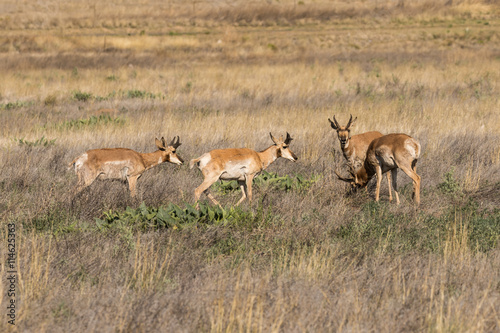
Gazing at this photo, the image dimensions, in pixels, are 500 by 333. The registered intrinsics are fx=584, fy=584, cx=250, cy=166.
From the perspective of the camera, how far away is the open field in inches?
182

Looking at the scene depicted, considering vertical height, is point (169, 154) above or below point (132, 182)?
above

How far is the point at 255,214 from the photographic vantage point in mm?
6973

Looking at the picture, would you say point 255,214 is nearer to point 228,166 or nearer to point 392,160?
point 228,166

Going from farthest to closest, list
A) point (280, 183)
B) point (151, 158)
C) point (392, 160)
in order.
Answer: point (151, 158) < point (280, 183) < point (392, 160)

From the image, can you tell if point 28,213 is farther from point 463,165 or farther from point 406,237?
point 463,165

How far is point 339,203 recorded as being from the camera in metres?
7.91

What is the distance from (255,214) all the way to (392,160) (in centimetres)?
271

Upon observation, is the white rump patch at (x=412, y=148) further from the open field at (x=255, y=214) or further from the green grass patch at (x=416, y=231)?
the green grass patch at (x=416, y=231)

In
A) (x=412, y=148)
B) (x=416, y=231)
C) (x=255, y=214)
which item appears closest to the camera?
(x=416, y=231)

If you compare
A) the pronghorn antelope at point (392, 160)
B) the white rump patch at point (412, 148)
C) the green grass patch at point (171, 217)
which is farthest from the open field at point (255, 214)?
the white rump patch at point (412, 148)

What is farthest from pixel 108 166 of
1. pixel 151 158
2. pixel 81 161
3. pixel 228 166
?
pixel 228 166

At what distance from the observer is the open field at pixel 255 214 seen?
4.63 m

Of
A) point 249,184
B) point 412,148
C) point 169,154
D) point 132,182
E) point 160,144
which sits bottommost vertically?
point 132,182

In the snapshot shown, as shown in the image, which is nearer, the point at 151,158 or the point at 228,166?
the point at 228,166
